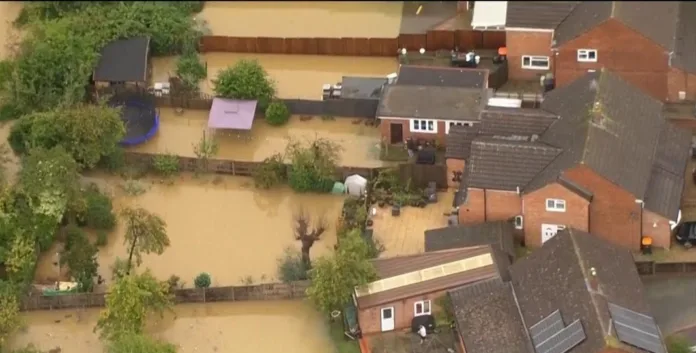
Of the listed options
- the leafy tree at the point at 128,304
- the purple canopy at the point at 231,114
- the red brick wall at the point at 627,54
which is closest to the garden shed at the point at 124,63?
the purple canopy at the point at 231,114

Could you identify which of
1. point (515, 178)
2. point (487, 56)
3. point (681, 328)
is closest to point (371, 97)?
point (487, 56)

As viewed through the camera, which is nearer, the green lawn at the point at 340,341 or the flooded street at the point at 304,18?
the green lawn at the point at 340,341

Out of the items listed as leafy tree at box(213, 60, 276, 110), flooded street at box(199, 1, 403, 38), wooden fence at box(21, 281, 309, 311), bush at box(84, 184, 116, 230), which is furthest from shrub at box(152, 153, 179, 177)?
flooded street at box(199, 1, 403, 38)

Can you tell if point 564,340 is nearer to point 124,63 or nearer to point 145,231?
point 145,231

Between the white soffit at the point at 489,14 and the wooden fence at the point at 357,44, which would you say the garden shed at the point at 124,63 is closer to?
the wooden fence at the point at 357,44

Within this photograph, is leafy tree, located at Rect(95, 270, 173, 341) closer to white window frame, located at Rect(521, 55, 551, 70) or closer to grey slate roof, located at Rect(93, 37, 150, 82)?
grey slate roof, located at Rect(93, 37, 150, 82)
